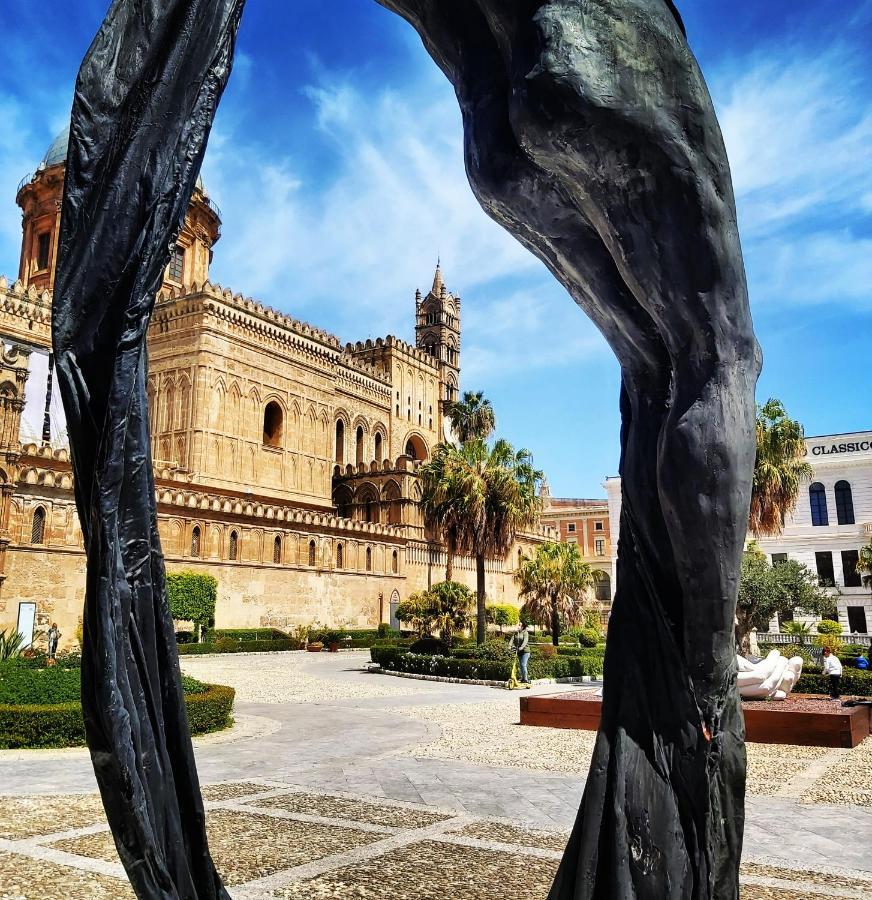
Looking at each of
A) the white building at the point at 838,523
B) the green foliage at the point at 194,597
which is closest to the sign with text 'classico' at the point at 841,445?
the white building at the point at 838,523

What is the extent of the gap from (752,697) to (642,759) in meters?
11.2

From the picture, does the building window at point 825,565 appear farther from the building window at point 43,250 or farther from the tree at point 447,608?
the building window at point 43,250

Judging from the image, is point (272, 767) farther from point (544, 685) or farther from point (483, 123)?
point (544, 685)

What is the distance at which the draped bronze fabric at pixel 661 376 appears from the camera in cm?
179

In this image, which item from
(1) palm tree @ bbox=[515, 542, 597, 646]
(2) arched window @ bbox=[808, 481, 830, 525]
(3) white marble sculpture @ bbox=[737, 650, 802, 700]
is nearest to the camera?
(3) white marble sculpture @ bbox=[737, 650, 802, 700]

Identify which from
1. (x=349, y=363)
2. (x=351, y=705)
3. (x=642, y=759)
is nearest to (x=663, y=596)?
(x=642, y=759)

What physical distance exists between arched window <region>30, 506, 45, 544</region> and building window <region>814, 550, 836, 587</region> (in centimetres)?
3537

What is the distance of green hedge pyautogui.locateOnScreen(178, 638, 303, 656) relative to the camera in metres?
27.5

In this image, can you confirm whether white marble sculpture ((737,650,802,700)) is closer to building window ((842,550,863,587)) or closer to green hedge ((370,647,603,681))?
green hedge ((370,647,603,681))

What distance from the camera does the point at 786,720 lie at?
10.3 meters

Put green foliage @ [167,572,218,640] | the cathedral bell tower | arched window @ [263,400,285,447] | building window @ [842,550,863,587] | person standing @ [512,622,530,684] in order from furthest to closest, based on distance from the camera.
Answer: the cathedral bell tower < arched window @ [263,400,285,447] < building window @ [842,550,863,587] < green foliage @ [167,572,218,640] < person standing @ [512,622,530,684]

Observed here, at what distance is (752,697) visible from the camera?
38.8 ft

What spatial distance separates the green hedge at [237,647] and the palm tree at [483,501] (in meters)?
8.47

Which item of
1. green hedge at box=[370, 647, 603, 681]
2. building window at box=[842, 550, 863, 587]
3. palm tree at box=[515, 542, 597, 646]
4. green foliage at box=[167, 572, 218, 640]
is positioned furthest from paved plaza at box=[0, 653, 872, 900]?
building window at box=[842, 550, 863, 587]
